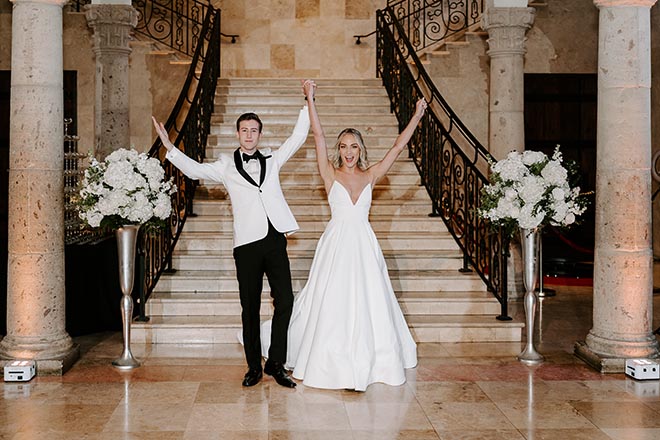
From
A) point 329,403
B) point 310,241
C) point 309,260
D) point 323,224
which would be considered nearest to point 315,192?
point 323,224

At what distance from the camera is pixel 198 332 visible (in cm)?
701

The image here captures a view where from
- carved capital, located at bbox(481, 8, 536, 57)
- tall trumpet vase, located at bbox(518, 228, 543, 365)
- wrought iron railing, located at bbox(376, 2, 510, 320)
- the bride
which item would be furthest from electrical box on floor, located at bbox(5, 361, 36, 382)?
carved capital, located at bbox(481, 8, 536, 57)

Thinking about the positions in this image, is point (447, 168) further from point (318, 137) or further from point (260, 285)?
point (260, 285)

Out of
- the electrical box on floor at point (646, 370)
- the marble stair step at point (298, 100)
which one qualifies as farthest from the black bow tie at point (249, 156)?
the marble stair step at point (298, 100)

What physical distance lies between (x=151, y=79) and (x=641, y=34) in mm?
8765

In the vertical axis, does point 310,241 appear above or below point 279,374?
above

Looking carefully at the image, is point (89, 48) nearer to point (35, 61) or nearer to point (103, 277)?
point (103, 277)

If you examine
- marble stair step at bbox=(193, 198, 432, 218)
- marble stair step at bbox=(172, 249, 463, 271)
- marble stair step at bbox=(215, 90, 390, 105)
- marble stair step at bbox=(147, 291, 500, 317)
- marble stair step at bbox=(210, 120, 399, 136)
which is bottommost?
marble stair step at bbox=(147, 291, 500, 317)

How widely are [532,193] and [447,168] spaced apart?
344 cm

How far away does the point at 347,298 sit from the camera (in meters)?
5.77

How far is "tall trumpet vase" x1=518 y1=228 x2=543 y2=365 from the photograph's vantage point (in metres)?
6.55

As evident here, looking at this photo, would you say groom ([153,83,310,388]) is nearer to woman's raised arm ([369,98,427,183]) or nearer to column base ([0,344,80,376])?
woman's raised arm ([369,98,427,183])

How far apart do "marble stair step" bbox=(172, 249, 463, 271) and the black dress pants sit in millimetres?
2250

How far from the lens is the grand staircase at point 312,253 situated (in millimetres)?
7145
